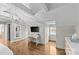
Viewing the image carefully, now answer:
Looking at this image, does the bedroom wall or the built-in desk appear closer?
the bedroom wall

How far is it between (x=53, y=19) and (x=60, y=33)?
0.30 metres

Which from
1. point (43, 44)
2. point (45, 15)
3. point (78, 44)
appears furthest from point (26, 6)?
point (78, 44)

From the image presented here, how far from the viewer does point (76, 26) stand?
215 centimetres

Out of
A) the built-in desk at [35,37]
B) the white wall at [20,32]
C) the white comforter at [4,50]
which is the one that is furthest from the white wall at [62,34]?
the white comforter at [4,50]

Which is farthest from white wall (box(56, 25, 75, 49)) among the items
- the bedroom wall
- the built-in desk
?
the built-in desk

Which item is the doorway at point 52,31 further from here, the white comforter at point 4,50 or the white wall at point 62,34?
the white comforter at point 4,50

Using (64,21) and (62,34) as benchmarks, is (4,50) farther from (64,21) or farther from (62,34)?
(64,21)

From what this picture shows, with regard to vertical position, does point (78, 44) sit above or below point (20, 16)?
below

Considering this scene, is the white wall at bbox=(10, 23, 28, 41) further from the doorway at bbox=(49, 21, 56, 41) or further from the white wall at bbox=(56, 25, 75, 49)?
the white wall at bbox=(56, 25, 75, 49)

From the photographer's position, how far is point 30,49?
7.34ft

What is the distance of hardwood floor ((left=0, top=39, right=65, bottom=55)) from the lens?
2.21 m

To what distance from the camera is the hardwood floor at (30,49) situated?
221 cm

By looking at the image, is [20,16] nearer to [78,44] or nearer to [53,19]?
[53,19]

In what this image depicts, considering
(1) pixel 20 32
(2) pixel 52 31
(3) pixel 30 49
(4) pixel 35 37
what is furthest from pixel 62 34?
(1) pixel 20 32
